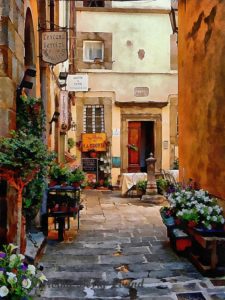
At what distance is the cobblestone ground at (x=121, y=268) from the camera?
4457 mm

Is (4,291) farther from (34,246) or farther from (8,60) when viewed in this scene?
(34,246)

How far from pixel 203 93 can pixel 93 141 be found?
10.9 meters

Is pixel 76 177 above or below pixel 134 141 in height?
below

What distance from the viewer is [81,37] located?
17.7 meters

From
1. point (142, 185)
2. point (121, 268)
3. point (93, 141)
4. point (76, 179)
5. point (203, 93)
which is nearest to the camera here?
point (121, 268)

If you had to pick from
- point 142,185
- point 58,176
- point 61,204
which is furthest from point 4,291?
point 142,185

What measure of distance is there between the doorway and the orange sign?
1402 mm

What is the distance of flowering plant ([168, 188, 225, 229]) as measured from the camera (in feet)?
18.0

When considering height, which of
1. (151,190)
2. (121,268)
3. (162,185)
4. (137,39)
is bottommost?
(121,268)

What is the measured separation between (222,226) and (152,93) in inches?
513

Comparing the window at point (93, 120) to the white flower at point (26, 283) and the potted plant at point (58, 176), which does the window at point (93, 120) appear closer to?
the potted plant at point (58, 176)

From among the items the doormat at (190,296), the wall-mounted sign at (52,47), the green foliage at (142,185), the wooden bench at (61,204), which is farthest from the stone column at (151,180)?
the doormat at (190,296)

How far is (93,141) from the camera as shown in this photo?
1742 cm

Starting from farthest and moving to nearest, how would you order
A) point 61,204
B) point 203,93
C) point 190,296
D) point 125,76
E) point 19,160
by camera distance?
point 125,76, point 61,204, point 203,93, point 190,296, point 19,160
